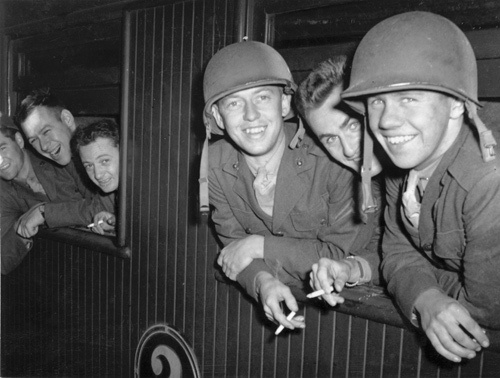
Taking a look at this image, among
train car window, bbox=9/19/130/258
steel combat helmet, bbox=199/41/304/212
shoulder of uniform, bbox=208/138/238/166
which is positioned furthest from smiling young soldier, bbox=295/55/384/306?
train car window, bbox=9/19/130/258

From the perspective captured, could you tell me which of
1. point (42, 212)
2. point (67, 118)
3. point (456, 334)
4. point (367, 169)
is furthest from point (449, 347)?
point (67, 118)

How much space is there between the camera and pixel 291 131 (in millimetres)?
1898

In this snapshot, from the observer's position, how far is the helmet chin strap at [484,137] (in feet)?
4.07

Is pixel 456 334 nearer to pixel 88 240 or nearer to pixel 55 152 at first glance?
pixel 88 240

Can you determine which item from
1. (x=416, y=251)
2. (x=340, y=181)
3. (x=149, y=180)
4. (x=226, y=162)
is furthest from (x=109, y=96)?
(x=416, y=251)

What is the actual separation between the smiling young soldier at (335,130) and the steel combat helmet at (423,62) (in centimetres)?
32

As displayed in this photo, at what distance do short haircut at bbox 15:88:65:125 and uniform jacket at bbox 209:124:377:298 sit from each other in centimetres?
168

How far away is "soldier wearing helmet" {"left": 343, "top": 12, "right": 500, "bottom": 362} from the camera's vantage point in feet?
4.04

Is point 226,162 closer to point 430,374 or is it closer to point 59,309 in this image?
point 430,374

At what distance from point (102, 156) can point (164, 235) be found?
0.66 meters

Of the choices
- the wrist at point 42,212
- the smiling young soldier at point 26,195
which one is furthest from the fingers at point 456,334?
the wrist at point 42,212

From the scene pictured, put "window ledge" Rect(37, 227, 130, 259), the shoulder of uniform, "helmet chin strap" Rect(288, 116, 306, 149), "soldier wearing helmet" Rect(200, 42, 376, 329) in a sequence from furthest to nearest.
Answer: "window ledge" Rect(37, 227, 130, 259) → the shoulder of uniform → "helmet chin strap" Rect(288, 116, 306, 149) → "soldier wearing helmet" Rect(200, 42, 376, 329)

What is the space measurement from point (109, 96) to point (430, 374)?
214 centimetres

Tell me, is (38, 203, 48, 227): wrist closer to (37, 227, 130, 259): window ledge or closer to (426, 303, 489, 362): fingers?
(37, 227, 130, 259): window ledge
